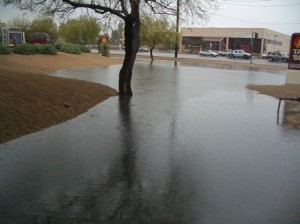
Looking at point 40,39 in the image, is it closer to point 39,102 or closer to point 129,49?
point 129,49

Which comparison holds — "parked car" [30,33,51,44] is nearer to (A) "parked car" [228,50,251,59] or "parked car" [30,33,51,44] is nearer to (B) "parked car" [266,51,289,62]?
(A) "parked car" [228,50,251,59]

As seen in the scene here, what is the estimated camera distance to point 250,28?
92438 mm

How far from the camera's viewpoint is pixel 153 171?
638 cm

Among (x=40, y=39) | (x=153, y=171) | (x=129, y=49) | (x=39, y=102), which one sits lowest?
(x=153, y=171)

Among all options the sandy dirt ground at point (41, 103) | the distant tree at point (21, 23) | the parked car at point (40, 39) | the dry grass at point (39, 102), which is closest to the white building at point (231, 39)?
the distant tree at point (21, 23)

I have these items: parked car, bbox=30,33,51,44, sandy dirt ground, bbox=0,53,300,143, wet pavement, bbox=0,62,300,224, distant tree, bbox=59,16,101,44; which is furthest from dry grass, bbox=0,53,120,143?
distant tree, bbox=59,16,101,44

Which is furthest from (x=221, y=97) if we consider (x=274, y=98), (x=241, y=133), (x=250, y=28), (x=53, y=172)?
(x=250, y=28)

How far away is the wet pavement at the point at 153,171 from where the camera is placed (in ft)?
15.8

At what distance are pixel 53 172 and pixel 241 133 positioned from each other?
510cm

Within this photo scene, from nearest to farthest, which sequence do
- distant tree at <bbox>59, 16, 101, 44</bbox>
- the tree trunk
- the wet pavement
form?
the wet pavement → the tree trunk → distant tree at <bbox>59, 16, 101, 44</bbox>

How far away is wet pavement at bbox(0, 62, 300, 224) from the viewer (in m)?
4.82

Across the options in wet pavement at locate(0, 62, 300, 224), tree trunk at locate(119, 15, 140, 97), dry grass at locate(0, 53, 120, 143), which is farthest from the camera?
tree trunk at locate(119, 15, 140, 97)

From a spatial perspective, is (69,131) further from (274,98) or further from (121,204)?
(274,98)

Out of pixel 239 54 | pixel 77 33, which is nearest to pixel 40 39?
pixel 77 33
